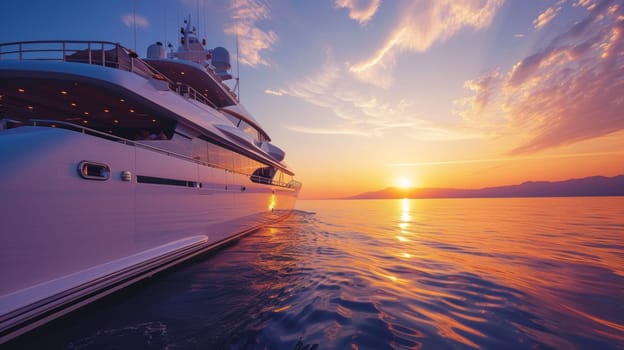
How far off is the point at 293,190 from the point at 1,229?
13.9m

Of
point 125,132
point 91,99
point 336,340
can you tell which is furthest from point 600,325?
point 125,132

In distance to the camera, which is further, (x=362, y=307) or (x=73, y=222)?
(x=362, y=307)

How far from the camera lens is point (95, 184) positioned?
10.4 feet

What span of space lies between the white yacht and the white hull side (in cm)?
1

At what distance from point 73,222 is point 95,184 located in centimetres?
55

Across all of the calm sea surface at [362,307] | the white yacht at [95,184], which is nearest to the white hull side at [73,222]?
the white yacht at [95,184]

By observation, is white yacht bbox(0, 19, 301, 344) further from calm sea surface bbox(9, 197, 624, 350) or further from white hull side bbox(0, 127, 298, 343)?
calm sea surface bbox(9, 197, 624, 350)

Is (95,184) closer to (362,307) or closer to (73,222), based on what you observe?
(73,222)

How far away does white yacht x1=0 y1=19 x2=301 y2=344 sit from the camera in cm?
250

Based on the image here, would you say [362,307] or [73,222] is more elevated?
[73,222]

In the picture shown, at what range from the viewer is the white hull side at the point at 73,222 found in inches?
95.3

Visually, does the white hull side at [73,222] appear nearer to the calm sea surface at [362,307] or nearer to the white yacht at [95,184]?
the white yacht at [95,184]

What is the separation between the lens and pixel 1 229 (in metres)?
2.30

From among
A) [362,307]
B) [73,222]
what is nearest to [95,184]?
[73,222]
